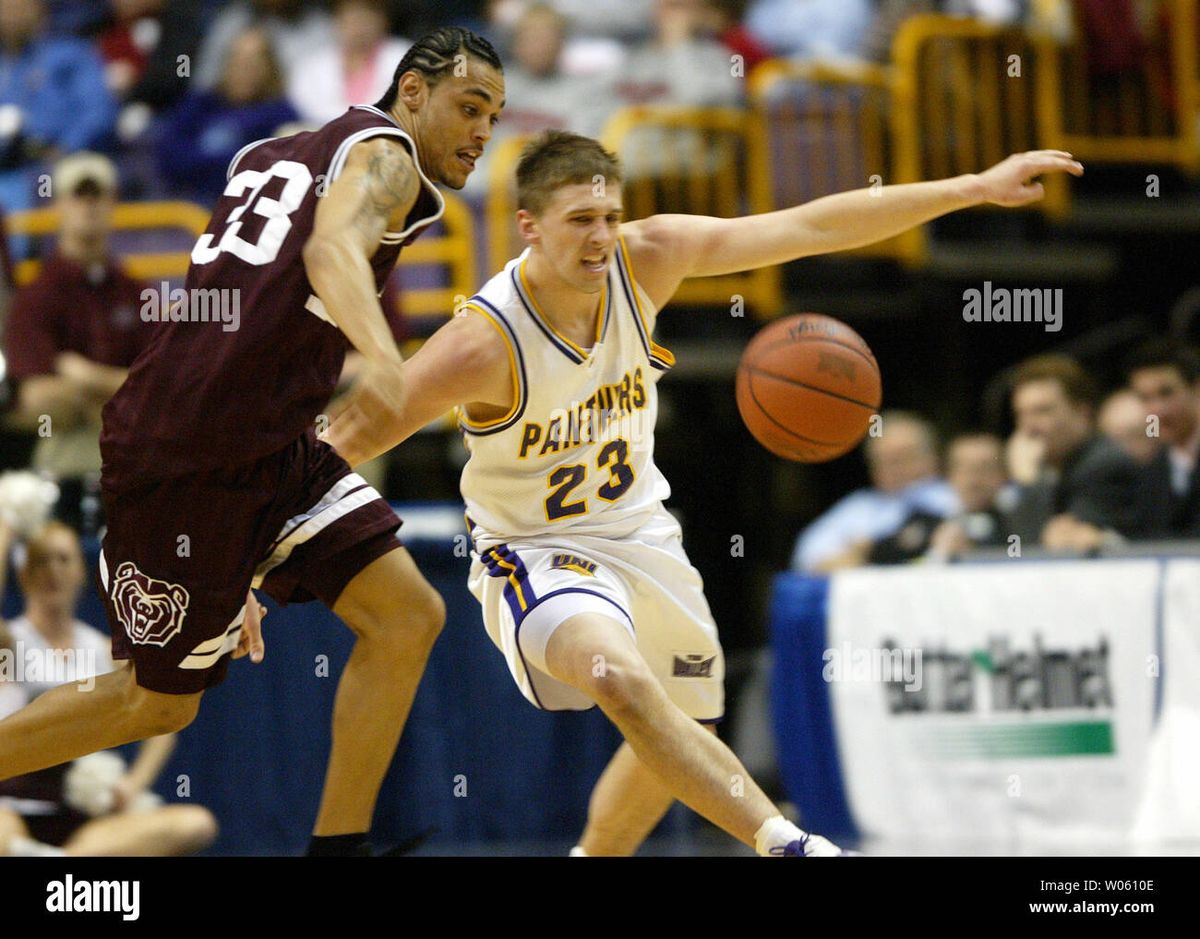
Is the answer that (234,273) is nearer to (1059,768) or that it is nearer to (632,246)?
(632,246)

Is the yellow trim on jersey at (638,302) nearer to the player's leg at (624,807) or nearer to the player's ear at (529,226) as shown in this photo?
the player's ear at (529,226)

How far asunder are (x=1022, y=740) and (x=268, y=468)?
13.9 ft

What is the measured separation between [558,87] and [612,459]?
6.07 metres

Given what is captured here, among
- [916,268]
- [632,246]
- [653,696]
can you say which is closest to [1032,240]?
[916,268]

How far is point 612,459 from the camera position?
5.22 metres

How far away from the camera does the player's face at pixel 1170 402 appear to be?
844 cm

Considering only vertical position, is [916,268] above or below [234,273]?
above

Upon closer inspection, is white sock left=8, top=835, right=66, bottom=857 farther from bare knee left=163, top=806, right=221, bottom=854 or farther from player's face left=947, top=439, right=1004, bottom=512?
player's face left=947, top=439, right=1004, bottom=512

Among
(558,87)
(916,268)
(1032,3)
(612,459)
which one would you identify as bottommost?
(612,459)

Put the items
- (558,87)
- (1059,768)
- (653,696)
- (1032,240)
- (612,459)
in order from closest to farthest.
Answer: (653,696), (612,459), (1059,768), (558,87), (1032,240)

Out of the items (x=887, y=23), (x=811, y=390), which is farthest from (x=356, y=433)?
(x=887, y=23)

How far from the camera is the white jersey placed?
513cm

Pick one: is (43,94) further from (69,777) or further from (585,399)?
(585,399)

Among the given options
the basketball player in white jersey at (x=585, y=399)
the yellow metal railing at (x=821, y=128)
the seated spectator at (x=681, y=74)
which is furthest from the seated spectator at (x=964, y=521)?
the basketball player in white jersey at (x=585, y=399)
